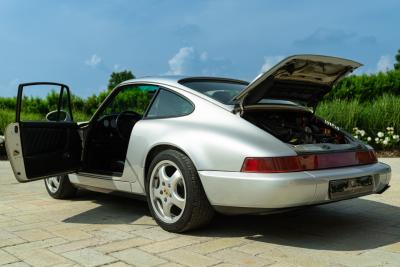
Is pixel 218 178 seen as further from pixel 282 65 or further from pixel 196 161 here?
pixel 282 65

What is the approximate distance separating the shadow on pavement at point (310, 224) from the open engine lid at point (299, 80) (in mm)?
1114

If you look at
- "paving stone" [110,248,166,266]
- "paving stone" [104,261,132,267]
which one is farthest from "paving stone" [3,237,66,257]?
"paving stone" [104,261,132,267]

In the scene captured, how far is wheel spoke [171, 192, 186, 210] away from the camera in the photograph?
417 cm

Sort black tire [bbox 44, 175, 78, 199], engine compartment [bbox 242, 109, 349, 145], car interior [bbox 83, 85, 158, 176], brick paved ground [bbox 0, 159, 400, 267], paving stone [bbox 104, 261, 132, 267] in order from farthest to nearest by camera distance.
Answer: black tire [bbox 44, 175, 78, 199] < car interior [bbox 83, 85, 158, 176] < engine compartment [bbox 242, 109, 349, 145] < brick paved ground [bbox 0, 159, 400, 267] < paving stone [bbox 104, 261, 132, 267]

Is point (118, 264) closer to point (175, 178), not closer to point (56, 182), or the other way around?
point (175, 178)

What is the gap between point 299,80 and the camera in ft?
15.3

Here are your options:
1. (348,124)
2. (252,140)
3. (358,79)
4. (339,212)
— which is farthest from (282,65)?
(358,79)

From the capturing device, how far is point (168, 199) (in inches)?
170

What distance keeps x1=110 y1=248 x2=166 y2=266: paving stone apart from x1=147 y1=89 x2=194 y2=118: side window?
1.26 metres

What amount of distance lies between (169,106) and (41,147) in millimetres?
1349

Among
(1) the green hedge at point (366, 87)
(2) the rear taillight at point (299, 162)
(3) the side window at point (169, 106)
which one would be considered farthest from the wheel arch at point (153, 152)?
(1) the green hedge at point (366, 87)

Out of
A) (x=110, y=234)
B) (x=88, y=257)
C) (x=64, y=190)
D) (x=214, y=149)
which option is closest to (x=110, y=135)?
(x=64, y=190)

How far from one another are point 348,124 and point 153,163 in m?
8.03

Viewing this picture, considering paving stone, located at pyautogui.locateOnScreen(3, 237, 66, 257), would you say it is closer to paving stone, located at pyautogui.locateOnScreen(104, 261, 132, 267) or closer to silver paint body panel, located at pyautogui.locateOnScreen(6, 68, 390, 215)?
paving stone, located at pyautogui.locateOnScreen(104, 261, 132, 267)
